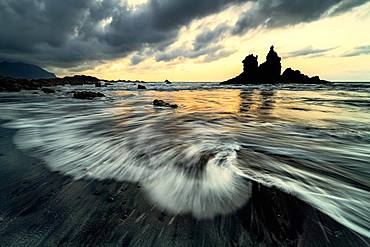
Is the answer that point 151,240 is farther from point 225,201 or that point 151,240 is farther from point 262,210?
point 262,210

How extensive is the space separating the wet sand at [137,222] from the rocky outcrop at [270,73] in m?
71.5

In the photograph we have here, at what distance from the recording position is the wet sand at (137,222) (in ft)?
4.95

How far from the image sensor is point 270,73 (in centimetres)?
6819

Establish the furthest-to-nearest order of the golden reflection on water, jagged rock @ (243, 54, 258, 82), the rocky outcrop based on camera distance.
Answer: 1. jagged rock @ (243, 54, 258, 82)
2. the rocky outcrop
3. the golden reflection on water

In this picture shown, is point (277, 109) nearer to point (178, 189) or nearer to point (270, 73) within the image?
point (178, 189)

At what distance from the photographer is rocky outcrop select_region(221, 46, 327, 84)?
65550 millimetres

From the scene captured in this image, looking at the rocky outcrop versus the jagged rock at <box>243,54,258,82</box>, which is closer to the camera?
the rocky outcrop

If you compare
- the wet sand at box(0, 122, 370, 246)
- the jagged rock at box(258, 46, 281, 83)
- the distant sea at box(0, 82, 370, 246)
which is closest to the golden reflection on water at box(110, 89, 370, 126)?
the distant sea at box(0, 82, 370, 246)

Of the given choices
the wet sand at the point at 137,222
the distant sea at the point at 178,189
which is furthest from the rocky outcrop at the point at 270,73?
the wet sand at the point at 137,222

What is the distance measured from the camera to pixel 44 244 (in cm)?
147

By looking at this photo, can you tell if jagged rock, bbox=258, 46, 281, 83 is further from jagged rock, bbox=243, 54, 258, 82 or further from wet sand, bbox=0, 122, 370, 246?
wet sand, bbox=0, 122, 370, 246

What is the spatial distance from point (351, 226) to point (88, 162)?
3.32 metres

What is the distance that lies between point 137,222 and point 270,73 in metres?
75.6

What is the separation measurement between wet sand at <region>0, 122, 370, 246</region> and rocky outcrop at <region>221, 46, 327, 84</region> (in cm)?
7151
